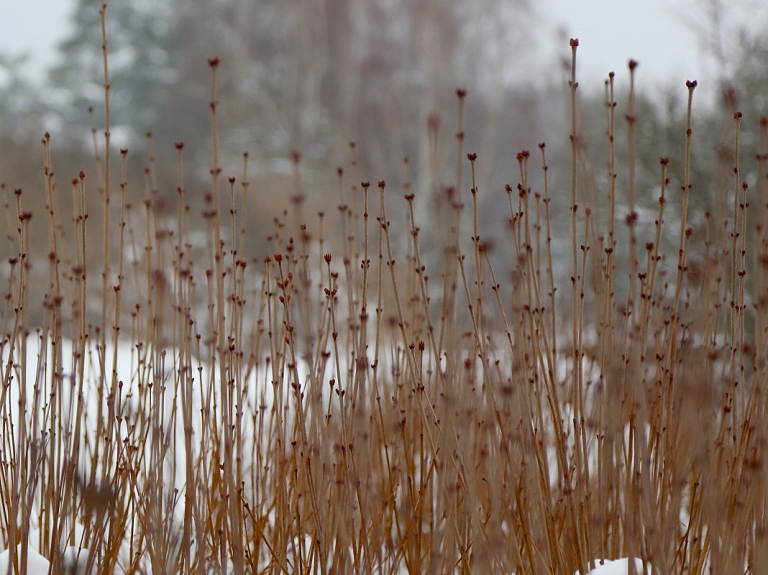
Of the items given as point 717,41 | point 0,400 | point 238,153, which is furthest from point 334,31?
point 0,400

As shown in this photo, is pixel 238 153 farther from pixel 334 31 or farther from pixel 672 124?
pixel 672 124

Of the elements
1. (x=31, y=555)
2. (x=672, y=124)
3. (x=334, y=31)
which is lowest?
(x=31, y=555)

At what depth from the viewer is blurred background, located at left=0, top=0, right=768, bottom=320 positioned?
38.2ft

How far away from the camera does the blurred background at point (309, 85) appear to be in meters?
11.6

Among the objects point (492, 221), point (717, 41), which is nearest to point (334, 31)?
point (492, 221)

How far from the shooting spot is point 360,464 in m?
1.32

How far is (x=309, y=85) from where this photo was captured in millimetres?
12141

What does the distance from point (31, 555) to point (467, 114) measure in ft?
45.8

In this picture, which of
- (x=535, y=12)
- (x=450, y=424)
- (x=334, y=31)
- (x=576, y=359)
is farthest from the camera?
(x=334, y=31)

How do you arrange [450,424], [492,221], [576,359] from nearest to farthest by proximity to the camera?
[450,424] < [576,359] < [492,221]

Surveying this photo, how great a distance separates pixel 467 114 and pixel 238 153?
4.53 meters

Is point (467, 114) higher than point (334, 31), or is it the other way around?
point (334, 31)

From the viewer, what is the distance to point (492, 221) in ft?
48.0

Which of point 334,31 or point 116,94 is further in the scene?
point 116,94
